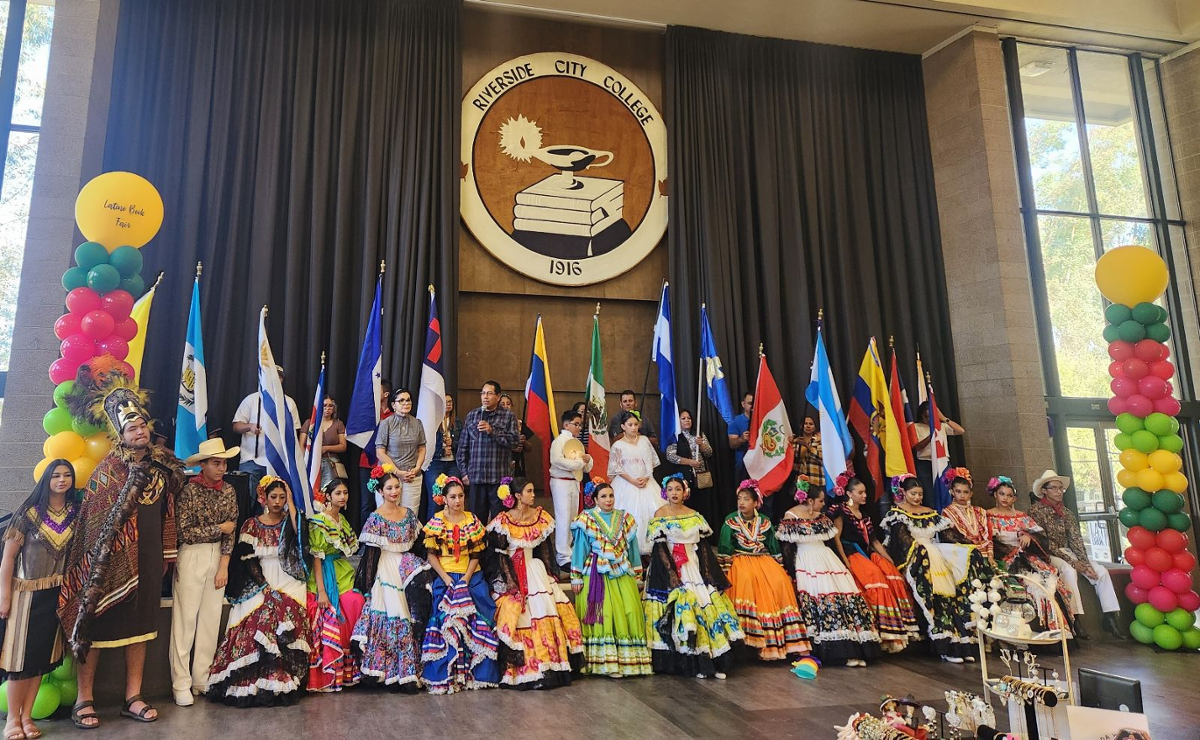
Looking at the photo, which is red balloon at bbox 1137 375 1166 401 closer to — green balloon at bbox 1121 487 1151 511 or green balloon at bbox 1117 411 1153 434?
green balloon at bbox 1117 411 1153 434

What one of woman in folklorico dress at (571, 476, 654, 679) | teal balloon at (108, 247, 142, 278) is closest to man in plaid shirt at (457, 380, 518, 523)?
woman in folklorico dress at (571, 476, 654, 679)

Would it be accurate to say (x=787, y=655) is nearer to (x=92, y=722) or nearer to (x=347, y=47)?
(x=92, y=722)

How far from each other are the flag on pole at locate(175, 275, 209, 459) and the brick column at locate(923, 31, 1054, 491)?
754 centimetres

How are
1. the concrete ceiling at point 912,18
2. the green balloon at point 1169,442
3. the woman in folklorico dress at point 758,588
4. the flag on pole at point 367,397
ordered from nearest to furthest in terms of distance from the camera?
the woman in folklorico dress at point 758,588 < the flag on pole at point 367,397 < the green balloon at point 1169,442 < the concrete ceiling at point 912,18

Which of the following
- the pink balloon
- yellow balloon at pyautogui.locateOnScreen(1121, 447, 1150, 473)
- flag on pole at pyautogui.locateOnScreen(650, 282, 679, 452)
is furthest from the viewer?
flag on pole at pyautogui.locateOnScreen(650, 282, 679, 452)

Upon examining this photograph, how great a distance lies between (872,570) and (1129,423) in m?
2.84

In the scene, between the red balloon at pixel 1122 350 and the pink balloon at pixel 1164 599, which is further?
the red balloon at pixel 1122 350

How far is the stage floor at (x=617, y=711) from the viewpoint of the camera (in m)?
3.86

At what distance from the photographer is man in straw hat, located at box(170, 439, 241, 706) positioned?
4414 millimetres

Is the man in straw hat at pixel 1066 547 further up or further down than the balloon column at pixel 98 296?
further down

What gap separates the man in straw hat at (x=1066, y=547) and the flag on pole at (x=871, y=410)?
1379 millimetres

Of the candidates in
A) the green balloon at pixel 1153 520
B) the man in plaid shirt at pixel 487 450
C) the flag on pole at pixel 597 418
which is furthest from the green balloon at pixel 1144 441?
the man in plaid shirt at pixel 487 450

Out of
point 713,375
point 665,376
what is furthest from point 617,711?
point 713,375

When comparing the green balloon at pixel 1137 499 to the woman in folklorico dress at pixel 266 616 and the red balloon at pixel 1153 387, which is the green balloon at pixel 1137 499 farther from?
the woman in folklorico dress at pixel 266 616
